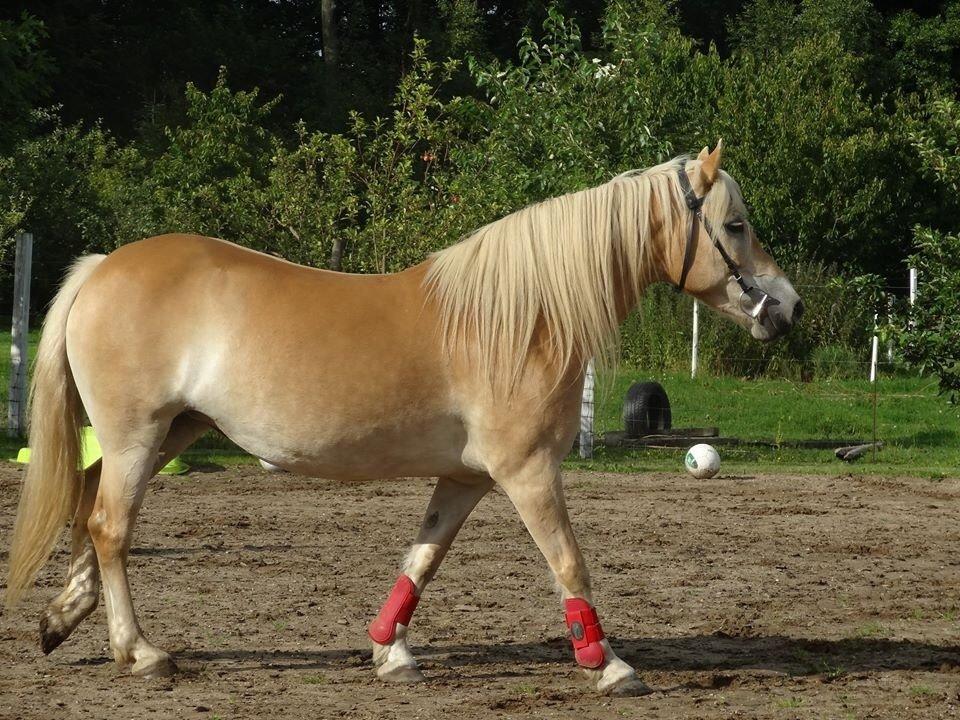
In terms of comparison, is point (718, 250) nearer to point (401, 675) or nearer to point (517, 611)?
point (401, 675)

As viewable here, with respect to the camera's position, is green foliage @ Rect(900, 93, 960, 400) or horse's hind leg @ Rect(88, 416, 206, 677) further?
green foliage @ Rect(900, 93, 960, 400)

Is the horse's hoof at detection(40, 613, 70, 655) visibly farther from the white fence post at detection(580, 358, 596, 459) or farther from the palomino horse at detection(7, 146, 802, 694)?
the white fence post at detection(580, 358, 596, 459)

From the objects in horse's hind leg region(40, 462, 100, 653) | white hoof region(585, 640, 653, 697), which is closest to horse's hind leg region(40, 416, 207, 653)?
horse's hind leg region(40, 462, 100, 653)

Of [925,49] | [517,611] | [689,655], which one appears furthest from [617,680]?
[925,49]

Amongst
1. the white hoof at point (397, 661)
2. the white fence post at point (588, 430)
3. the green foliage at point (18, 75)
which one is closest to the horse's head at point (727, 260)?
the white hoof at point (397, 661)

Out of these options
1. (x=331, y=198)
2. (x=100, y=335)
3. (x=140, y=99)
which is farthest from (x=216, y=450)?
(x=140, y=99)

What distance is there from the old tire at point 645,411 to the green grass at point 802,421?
0.52 metres

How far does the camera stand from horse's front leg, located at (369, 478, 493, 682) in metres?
5.03

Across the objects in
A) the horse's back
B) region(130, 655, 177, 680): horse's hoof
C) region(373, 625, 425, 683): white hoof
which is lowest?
region(373, 625, 425, 683): white hoof

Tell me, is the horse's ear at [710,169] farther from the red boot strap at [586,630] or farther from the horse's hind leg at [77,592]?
the horse's hind leg at [77,592]

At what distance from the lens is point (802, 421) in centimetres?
1595

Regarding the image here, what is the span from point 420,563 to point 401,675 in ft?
1.44

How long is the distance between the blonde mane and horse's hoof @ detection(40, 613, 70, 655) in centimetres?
190

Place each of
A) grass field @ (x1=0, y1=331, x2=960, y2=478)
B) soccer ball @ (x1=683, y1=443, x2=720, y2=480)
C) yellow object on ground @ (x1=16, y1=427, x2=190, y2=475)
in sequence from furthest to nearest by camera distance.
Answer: grass field @ (x1=0, y1=331, x2=960, y2=478) → soccer ball @ (x1=683, y1=443, x2=720, y2=480) → yellow object on ground @ (x1=16, y1=427, x2=190, y2=475)
